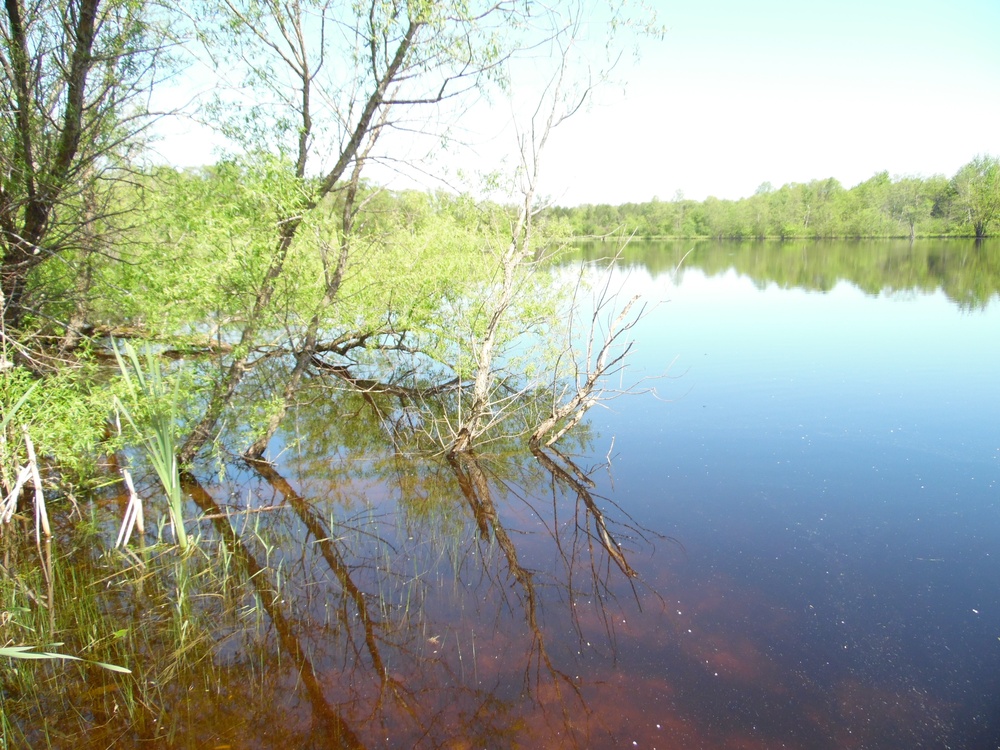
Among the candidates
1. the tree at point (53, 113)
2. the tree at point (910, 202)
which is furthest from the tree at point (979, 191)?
the tree at point (53, 113)

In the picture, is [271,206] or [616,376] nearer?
[271,206]

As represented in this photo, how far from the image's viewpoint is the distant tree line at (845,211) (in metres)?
52.2

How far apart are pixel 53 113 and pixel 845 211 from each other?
7261cm

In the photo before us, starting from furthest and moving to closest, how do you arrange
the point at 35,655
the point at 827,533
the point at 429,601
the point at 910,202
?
the point at 910,202 → the point at 827,533 → the point at 429,601 → the point at 35,655

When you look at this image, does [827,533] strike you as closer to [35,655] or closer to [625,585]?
[625,585]

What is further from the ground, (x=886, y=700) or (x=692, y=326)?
(x=692, y=326)

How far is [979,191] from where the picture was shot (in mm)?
51062

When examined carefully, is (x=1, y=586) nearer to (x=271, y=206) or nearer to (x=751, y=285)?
(x=271, y=206)

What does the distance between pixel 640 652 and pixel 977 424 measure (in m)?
7.87

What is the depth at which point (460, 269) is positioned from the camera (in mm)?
10672

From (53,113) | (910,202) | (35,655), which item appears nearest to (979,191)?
(910,202)

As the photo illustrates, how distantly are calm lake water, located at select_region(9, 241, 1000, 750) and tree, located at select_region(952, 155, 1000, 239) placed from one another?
51.3 metres

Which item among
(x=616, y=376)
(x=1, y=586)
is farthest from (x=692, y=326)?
(x=1, y=586)

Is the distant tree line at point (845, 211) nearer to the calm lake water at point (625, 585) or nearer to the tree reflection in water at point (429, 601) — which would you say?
the calm lake water at point (625, 585)
